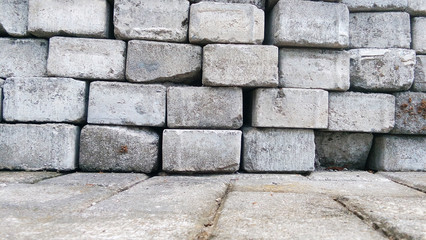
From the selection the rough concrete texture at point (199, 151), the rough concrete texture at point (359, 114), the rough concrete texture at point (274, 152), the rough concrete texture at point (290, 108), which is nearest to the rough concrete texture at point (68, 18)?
the rough concrete texture at point (199, 151)

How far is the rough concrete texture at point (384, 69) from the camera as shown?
130 inches

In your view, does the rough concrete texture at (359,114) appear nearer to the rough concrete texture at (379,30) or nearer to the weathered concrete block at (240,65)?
the rough concrete texture at (379,30)

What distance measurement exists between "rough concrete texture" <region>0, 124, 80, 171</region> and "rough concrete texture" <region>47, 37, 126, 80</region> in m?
0.56

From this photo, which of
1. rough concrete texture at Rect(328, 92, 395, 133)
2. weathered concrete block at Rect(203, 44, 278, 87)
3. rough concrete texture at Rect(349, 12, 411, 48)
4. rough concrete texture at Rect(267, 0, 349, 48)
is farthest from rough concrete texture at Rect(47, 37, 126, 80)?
rough concrete texture at Rect(349, 12, 411, 48)

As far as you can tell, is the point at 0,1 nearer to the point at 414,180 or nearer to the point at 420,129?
the point at 414,180

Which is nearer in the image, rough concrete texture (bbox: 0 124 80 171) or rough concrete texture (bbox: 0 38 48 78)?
rough concrete texture (bbox: 0 124 80 171)

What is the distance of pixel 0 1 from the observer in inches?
126

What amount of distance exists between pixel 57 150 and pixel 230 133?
1669 millimetres

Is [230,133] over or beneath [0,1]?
beneath

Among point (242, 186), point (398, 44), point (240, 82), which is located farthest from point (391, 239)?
point (398, 44)

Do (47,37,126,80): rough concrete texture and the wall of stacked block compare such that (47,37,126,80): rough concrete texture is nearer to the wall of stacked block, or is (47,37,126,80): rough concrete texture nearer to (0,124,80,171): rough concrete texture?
the wall of stacked block

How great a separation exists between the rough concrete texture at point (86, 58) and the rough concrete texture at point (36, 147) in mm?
556

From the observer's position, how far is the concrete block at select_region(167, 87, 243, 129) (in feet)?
10.2

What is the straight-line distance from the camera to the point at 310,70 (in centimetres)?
322
